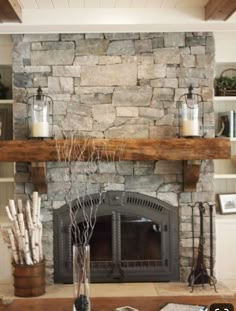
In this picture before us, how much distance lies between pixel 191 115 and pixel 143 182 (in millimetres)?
777

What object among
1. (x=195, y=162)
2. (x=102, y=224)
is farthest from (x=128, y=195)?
(x=195, y=162)

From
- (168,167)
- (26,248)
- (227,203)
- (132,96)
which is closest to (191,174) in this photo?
(168,167)

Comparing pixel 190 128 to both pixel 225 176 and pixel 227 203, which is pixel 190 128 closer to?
pixel 225 176

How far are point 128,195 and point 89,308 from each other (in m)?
1.81

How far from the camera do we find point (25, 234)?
399cm

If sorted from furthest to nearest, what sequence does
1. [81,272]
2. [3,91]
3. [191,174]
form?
[3,91] < [191,174] < [81,272]

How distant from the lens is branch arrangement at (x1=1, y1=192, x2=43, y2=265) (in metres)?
4.00

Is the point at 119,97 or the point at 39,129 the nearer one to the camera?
the point at 39,129

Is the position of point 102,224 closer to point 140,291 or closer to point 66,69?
point 140,291

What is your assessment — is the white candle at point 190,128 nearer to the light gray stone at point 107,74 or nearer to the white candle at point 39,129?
the light gray stone at point 107,74

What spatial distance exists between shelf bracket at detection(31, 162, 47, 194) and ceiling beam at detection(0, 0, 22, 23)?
123 centimetres

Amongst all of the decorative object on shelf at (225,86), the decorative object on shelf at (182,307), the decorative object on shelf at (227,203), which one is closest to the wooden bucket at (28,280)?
the decorative object on shelf at (182,307)

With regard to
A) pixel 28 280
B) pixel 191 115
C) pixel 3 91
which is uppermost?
pixel 3 91

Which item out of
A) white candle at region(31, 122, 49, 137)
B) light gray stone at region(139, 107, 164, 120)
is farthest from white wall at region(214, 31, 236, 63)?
white candle at region(31, 122, 49, 137)
